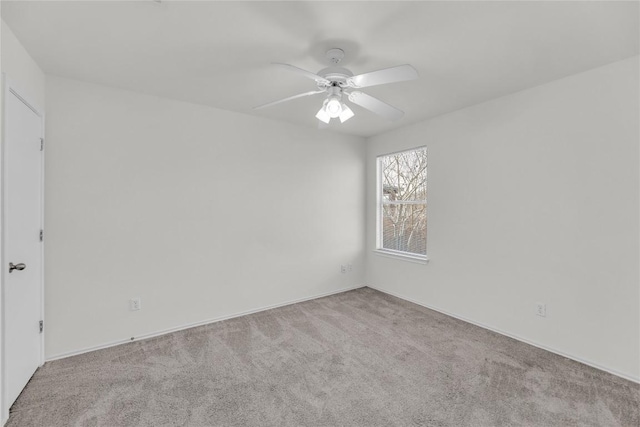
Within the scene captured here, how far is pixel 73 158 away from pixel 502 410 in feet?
12.5

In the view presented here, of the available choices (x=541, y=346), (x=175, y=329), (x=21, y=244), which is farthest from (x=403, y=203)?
(x=21, y=244)

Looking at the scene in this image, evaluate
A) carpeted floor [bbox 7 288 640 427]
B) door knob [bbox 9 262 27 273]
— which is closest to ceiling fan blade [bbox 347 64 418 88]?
carpeted floor [bbox 7 288 640 427]

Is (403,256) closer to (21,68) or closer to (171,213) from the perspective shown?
(171,213)

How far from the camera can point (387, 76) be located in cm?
183

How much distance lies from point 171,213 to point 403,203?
299cm

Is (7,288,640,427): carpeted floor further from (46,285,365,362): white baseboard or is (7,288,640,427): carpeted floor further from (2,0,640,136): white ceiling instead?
(2,0,640,136): white ceiling

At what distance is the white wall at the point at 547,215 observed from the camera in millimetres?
2281

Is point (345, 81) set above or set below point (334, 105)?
above

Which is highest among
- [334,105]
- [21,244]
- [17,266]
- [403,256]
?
Answer: [334,105]

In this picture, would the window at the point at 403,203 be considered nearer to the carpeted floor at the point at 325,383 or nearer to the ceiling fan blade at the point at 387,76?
the carpeted floor at the point at 325,383

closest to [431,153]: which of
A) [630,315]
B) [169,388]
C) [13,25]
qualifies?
[630,315]

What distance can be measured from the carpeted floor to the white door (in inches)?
8.7

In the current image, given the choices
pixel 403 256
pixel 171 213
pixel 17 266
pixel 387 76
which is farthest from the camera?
pixel 403 256

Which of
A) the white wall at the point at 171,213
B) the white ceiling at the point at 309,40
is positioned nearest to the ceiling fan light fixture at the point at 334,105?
the white ceiling at the point at 309,40
